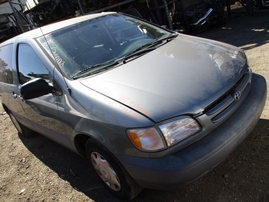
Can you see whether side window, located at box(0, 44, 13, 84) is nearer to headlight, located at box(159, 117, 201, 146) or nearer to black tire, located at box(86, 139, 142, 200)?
black tire, located at box(86, 139, 142, 200)

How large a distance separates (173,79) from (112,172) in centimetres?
100

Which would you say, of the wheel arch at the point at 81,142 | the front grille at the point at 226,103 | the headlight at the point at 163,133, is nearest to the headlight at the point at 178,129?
the headlight at the point at 163,133

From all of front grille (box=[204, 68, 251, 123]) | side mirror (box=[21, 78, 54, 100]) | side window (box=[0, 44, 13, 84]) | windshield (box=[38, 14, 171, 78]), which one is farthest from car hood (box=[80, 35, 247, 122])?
side window (box=[0, 44, 13, 84])

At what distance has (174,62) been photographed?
2459 mm

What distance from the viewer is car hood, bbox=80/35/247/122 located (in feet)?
6.34

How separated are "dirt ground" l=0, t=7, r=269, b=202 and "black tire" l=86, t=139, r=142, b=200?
0.59 ft

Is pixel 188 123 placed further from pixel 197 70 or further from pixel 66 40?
pixel 66 40

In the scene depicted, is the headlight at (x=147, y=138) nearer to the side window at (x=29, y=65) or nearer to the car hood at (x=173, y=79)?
the car hood at (x=173, y=79)

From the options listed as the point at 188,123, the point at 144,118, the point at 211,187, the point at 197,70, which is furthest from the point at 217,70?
the point at 211,187

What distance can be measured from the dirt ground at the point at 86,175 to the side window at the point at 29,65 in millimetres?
1223

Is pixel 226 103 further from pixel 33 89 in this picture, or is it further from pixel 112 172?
pixel 33 89

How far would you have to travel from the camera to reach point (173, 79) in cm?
218

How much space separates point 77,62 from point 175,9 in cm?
740

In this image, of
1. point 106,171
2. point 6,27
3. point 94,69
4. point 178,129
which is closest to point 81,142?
point 106,171
